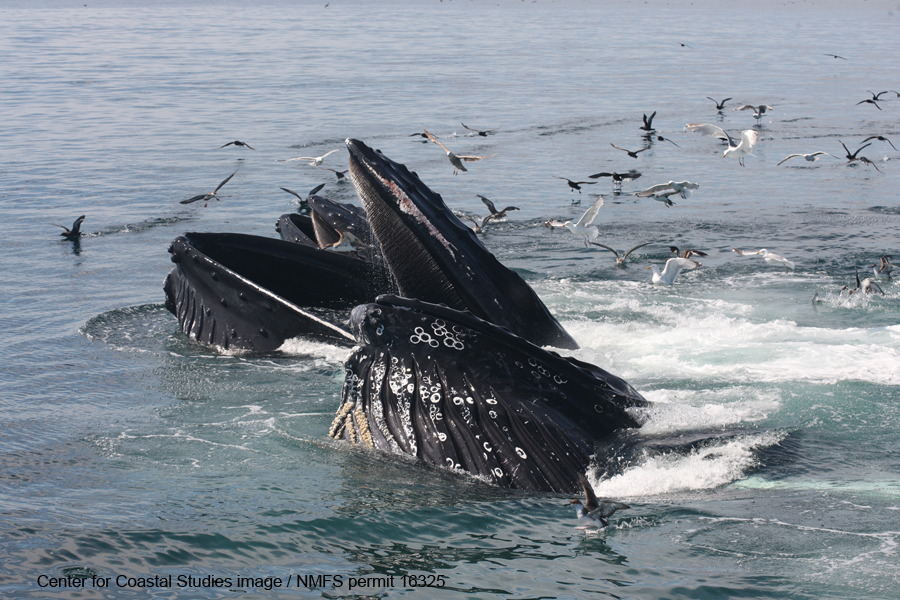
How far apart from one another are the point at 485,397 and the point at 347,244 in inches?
177

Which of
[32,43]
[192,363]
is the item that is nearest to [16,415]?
[192,363]

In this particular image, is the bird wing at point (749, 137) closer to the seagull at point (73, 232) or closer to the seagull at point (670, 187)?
the seagull at point (670, 187)

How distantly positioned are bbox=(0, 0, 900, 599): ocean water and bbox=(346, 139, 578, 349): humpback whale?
1.37 meters

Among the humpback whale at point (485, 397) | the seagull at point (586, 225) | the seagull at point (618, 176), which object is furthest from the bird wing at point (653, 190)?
the humpback whale at point (485, 397)

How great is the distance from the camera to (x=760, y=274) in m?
13.3

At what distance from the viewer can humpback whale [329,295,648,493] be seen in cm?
569

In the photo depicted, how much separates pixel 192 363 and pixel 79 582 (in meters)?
4.76

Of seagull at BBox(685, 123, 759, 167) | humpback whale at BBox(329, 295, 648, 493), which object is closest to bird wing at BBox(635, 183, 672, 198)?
seagull at BBox(685, 123, 759, 167)

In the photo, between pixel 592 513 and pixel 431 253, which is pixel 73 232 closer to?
pixel 431 253

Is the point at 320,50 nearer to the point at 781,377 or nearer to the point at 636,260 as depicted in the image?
the point at 636,260

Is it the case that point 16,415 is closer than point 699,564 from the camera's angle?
No

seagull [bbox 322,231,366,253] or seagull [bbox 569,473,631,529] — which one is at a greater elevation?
seagull [bbox 322,231,366,253]

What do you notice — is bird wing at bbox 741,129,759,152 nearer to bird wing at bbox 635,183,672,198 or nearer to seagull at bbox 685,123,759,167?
seagull at bbox 685,123,759,167

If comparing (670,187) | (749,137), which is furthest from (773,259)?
(749,137)
